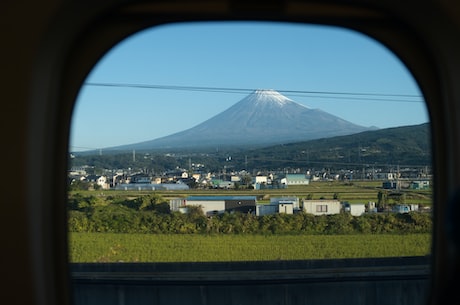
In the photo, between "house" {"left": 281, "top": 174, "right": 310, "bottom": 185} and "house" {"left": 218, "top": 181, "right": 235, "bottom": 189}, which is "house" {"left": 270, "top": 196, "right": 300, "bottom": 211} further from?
"house" {"left": 218, "top": 181, "right": 235, "bottom": 189}

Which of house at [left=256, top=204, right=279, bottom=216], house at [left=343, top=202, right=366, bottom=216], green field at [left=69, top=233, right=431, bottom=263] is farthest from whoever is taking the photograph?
green field at [left=69, top=233, right=431, bottom=263]

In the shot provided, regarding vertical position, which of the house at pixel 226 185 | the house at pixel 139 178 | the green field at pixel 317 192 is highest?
the house at pixel 139 178

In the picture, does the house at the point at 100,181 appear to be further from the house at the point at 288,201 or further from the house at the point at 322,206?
the house at the point at 322,206

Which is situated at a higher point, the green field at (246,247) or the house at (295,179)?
the house at (295,179)

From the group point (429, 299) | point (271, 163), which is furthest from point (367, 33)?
point (271, 163)

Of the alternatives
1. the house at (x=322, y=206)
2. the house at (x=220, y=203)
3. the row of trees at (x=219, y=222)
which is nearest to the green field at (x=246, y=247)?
the row of trees at (x=219, y=222)

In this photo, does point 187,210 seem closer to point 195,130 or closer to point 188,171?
point 195,130

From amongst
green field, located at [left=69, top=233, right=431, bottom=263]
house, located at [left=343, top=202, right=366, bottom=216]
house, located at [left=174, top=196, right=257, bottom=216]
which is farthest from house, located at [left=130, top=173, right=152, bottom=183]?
house, located at [left=343, top=202, right=366, bottom=216]
